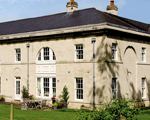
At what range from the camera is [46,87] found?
27.4 metres

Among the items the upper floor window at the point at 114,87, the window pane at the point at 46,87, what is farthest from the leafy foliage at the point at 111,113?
the window pane at the point at 46,87

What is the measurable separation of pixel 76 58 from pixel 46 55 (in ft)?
11.9

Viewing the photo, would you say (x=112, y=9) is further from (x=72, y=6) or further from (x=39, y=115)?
(x=39, y=115)

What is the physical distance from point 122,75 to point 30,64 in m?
9.55

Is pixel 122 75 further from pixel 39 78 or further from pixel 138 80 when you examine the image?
pixel 39 78

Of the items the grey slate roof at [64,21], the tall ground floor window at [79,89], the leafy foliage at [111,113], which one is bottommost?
the leafy foliage at [111,113]

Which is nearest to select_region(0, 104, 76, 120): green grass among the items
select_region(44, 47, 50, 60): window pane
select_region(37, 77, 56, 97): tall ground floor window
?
select_region(37, 77, 56, 97): tall ground floor window

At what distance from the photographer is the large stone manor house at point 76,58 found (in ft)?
79.1

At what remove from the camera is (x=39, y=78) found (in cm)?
2809

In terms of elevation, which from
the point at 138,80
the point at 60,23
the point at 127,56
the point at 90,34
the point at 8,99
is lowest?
the point at 8,99

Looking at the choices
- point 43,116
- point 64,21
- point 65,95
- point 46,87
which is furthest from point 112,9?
point 43,116

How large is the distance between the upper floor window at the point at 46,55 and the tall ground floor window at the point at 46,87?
6.42 feet

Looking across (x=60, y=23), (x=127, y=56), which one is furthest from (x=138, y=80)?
(x=60, y=23)

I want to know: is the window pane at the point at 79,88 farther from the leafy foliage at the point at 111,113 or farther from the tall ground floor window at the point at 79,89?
the leafy foliage at the point at 111,113
